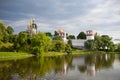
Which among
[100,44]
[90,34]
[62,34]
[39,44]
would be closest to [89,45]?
[100,44]

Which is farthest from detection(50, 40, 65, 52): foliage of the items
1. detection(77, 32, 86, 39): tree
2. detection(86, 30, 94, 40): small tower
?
detection(77, 32, 86, 39): tree

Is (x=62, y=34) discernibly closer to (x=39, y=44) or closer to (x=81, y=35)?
(x=81, y=35)

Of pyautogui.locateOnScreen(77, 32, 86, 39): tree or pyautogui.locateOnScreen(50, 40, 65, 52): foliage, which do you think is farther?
pyautogui.locateOnScreen(77, 32, 86, 39): tree

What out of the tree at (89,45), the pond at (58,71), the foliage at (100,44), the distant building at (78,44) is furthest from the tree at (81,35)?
the pond at (58,71)

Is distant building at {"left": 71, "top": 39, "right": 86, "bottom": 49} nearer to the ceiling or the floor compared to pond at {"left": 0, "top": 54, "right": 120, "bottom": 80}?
nearer to the ceiling

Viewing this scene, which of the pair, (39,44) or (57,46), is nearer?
(39,44)

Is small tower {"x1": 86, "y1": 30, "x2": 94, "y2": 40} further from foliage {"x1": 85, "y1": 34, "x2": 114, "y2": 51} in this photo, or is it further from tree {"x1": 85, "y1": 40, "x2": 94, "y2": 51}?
tree {"x1": 85, "y1": 40, "x2": 94, "y2": 51}

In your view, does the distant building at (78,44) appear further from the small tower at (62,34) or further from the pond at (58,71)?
the pond at (58,71)

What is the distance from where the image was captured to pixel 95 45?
113 m

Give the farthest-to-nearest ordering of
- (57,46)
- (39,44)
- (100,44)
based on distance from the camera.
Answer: (100,44)
(57,46)
(39,44)

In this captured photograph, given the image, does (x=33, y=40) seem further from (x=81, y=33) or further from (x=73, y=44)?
(x=81, y=33)

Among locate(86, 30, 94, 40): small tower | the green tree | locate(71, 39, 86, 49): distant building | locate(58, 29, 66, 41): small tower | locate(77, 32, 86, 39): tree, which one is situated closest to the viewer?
the green tree

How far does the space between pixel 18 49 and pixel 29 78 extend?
51.0 metres

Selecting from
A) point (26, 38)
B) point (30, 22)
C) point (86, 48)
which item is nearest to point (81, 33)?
point (86, 48)
